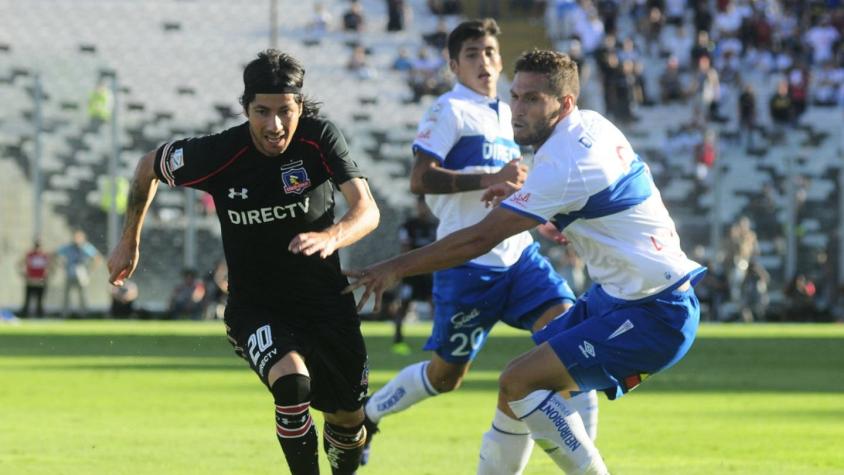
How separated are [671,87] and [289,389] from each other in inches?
1256

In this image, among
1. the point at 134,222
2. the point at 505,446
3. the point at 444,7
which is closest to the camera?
the point at 505,446

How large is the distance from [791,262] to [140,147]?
553 inches

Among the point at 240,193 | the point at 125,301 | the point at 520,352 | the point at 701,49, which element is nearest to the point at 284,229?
the point at 240,193

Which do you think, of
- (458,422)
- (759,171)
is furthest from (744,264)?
(458,422)

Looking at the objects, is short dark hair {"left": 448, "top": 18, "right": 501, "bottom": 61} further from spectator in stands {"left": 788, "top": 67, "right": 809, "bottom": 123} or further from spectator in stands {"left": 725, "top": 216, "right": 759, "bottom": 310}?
spectator in stands {"left": 788, "top": 67, "right": 809, "bottom": 123}

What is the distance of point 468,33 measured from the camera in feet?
34.9

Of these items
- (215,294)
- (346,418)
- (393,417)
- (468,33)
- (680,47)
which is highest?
(468,33)

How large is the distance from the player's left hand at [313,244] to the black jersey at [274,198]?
2.11 ft

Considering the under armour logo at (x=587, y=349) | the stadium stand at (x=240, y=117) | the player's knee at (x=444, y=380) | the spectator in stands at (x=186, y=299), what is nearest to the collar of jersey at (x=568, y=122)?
the under armour logo at (x=587, y=349)

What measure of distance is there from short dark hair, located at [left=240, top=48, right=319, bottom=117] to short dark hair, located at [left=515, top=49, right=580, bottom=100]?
1138 millimetres

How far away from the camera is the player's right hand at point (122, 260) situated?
27.3 ft

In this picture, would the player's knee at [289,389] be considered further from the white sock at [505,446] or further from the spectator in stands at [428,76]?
the spectator in stands at [428,76]

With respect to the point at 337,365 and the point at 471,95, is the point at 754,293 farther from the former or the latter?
the point at 337,365

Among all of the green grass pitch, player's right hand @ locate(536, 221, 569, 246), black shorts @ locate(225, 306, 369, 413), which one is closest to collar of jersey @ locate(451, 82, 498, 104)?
player's right hand @ locate(536, 221, 569, 246)
